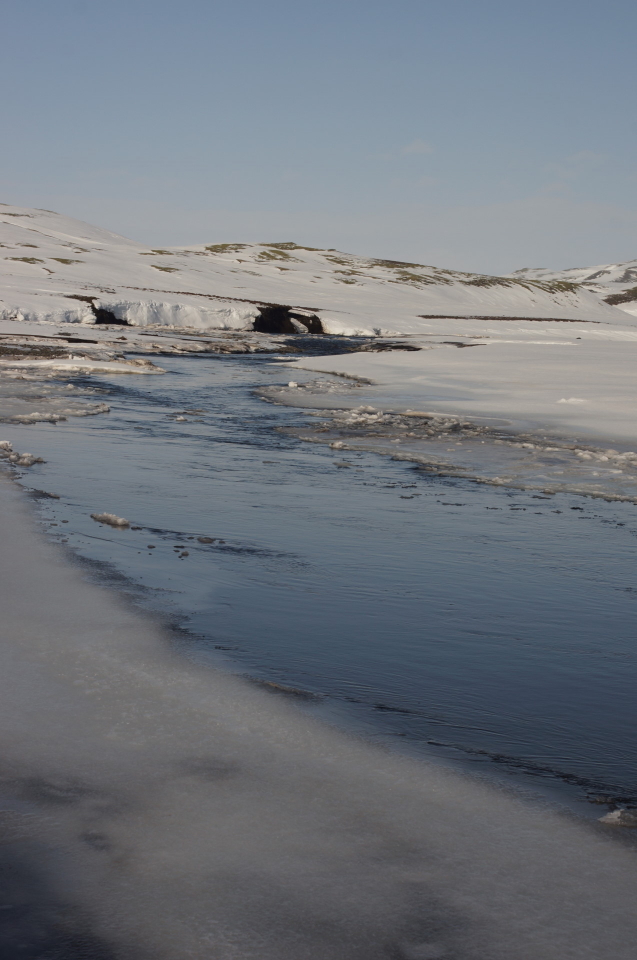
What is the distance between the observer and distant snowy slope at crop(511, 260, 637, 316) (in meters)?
100

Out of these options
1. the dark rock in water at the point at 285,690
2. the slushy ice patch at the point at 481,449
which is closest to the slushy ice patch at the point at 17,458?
the slushy ice patch at the point at 481,449

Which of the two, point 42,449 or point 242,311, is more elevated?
point 242,311

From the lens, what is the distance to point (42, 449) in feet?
31.6

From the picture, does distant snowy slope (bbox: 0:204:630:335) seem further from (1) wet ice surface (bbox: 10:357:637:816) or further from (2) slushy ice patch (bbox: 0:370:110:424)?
(1) wet ice surface (bbox: 10:357:637:816)

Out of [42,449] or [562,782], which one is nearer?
[562,782]

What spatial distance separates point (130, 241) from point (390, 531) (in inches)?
2788

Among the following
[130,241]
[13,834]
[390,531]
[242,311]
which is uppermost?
[130,241]

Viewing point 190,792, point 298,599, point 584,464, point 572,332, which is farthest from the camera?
point 572,332

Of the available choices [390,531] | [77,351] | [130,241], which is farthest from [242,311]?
[130,241]

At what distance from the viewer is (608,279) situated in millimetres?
136250

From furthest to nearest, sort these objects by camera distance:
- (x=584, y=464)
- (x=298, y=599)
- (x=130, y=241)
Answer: (x=130, y=241), (x=584, y=464), (x=298, y=599)

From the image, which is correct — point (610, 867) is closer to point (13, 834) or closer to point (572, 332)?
point (13, 834)

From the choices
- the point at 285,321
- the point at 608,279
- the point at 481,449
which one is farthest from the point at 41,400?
the point at 608,279

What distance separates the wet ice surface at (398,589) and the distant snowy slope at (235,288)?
23.4 m
